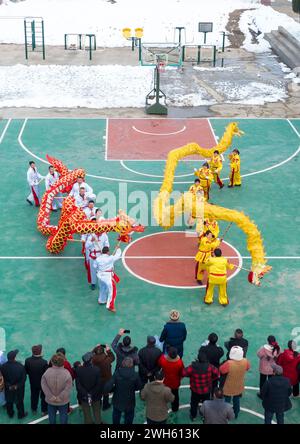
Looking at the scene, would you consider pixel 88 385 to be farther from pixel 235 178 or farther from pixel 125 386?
pixel 235 178

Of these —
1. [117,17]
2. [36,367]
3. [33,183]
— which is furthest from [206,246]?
[117,17]

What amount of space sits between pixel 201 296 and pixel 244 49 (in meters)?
30.0

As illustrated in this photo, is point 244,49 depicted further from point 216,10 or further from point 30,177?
point 30,177

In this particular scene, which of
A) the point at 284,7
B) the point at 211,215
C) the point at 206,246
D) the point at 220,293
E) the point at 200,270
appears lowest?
the point at 220,293

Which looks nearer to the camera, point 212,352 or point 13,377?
point 13,377

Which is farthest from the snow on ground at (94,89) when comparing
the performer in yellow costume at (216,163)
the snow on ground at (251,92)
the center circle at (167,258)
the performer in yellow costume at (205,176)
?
the center circle at (167,258)

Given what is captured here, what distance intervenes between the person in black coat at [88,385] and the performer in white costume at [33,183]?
977cm

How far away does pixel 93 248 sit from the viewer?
54.0 ft

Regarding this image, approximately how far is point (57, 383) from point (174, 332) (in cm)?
270

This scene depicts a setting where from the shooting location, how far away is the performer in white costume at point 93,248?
16.4 m

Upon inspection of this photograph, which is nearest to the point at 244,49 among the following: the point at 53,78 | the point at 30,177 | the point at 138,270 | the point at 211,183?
the point at 53,78

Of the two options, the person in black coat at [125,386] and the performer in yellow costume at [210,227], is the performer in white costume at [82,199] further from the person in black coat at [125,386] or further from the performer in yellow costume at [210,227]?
the person in black coat at [125,386]

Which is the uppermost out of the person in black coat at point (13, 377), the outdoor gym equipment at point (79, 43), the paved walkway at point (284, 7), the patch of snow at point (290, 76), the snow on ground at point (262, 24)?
the paved walkway at point (284, 7)
